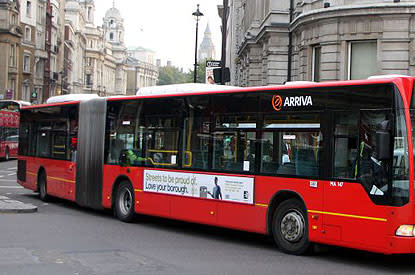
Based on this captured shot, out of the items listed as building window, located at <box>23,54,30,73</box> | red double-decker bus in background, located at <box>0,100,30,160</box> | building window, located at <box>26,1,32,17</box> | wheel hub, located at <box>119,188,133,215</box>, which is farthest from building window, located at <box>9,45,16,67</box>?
wheel hub, located at <box>119,188,133,215</box>

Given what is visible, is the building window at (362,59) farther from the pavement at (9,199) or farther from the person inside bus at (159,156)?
the pavement at (9,199)

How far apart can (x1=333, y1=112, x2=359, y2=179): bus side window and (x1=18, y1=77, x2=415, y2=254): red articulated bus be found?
0.02m

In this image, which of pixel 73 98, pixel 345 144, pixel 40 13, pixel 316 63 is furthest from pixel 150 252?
pixel 40 13

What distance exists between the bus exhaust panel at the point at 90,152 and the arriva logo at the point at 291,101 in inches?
259

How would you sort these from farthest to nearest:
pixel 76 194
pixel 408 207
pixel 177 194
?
pixel 76 194, pixel 177 194, pixel 408 207

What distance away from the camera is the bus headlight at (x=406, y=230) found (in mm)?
10555

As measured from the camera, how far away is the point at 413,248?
1062 cm

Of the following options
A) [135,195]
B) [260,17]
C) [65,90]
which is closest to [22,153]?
→ [135,195]

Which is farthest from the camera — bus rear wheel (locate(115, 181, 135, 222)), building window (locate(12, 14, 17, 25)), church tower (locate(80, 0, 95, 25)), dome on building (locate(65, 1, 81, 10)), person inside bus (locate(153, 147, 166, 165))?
church tower (locate(80, 0, 95, 25))

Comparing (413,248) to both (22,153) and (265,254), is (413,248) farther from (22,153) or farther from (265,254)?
(22,153)

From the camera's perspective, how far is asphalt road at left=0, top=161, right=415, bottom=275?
1051 cm

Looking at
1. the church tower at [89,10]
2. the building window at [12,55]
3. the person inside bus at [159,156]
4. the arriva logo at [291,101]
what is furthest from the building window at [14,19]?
the church tower at [89,10]

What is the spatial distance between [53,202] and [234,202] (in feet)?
31.1

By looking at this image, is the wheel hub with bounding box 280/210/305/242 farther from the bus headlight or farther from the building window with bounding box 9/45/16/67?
the building window with bounding box 9/45/16/67
